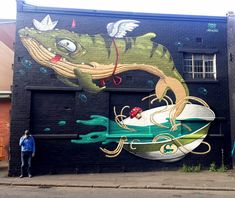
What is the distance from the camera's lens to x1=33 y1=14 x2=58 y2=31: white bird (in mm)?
15161

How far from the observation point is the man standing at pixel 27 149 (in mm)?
13977

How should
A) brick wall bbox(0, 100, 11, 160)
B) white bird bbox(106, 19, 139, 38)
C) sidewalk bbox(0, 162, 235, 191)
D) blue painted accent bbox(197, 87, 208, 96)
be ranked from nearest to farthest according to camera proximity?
sidewalk bbox(0, 162, 235, 191) → white bird bbox(106, 19, 139, 38) → blue painted accent bbox(197, 87, 208, 96) → brick wall bbox(0, 100, 11, 160)

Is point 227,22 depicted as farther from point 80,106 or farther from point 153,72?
point 80,106

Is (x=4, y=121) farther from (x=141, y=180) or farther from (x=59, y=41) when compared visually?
(x=141, y=180)

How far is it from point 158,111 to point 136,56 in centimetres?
262

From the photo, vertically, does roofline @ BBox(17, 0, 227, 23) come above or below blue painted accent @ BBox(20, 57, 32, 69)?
above

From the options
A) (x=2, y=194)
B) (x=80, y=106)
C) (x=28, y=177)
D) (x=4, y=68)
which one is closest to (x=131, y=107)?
(x=80, y=106)

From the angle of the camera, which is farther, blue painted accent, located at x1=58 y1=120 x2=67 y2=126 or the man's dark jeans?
blue painted accent, located at x1=58 y1=120 x2=67 y2=126

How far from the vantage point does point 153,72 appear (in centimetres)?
1545

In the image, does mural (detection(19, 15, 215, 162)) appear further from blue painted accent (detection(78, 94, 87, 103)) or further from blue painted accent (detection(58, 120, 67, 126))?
blue painted accent (detection(58, 120, 67, 126))

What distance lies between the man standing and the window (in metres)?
7.41

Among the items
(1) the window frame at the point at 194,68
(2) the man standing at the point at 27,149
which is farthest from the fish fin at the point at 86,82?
(1) the window frame at the point at 194,68

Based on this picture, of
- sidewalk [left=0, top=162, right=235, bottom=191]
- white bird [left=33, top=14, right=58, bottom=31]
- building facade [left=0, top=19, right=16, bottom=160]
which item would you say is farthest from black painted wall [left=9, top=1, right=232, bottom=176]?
building facade [left=0, top=19, right=16, bottom=160]

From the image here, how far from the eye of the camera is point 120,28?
1556cm
